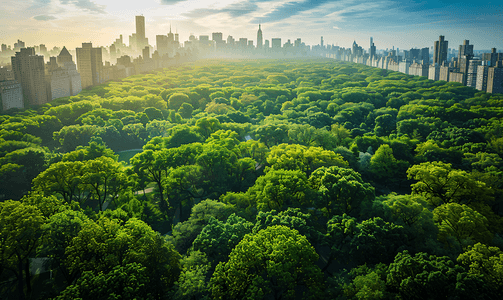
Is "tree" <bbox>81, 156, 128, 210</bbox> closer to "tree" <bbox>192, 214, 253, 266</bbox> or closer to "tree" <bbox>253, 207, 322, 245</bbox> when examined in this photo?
"tree" <bbox>192, 214, 253, 266</bbox>

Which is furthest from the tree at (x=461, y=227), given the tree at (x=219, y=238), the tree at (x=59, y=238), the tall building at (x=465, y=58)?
the tall building at (x=465, y=58)

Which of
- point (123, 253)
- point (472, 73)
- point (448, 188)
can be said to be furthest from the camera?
point (472, 73)

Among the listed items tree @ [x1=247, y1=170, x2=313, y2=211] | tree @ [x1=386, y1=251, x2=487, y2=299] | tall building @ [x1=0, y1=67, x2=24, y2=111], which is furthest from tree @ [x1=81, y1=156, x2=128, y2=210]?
tall building @ [x1=0, y1=67, x2=24, y2=111]

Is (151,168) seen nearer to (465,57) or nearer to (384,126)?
(384,126)

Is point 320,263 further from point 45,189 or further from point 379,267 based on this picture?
point 45,189

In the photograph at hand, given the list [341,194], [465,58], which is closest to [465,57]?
[465,58]

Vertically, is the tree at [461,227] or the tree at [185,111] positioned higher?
the tree at [185,111]

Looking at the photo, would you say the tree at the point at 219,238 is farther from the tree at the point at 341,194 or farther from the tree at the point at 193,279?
the tree at the point at 341,194
